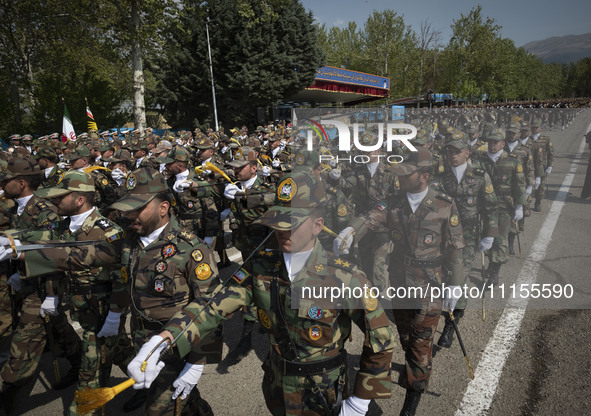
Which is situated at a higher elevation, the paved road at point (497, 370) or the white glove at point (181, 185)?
the white glove at point (181, 185)

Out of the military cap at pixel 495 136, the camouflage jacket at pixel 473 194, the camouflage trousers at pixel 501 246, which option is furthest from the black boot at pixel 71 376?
the military cap at pixel 495 136

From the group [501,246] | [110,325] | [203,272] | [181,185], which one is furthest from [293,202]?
[501,246]

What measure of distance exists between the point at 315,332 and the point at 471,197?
4.21 meters

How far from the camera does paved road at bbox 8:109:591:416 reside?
3654 millimetres

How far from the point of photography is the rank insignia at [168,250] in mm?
2961

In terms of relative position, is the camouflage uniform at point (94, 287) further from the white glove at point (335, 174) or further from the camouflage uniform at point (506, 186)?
the camouflage uniform at point (506, 186)

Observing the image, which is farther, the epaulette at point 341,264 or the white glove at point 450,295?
the white glove at point 450,295

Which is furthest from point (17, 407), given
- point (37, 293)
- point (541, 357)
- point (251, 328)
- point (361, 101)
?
point (361, 101)

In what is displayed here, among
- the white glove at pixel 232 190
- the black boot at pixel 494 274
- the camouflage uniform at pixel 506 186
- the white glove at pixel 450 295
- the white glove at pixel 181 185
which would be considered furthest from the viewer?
the white glove at pixel 181 185

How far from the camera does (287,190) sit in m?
2.43

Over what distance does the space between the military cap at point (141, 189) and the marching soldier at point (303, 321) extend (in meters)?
1.01

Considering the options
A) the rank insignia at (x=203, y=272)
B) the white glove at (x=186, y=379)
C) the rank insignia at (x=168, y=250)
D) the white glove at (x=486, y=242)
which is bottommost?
the white glove at (x=186, y=379)

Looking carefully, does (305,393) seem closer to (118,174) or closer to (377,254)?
(377,254)

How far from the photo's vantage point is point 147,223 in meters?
2.97
